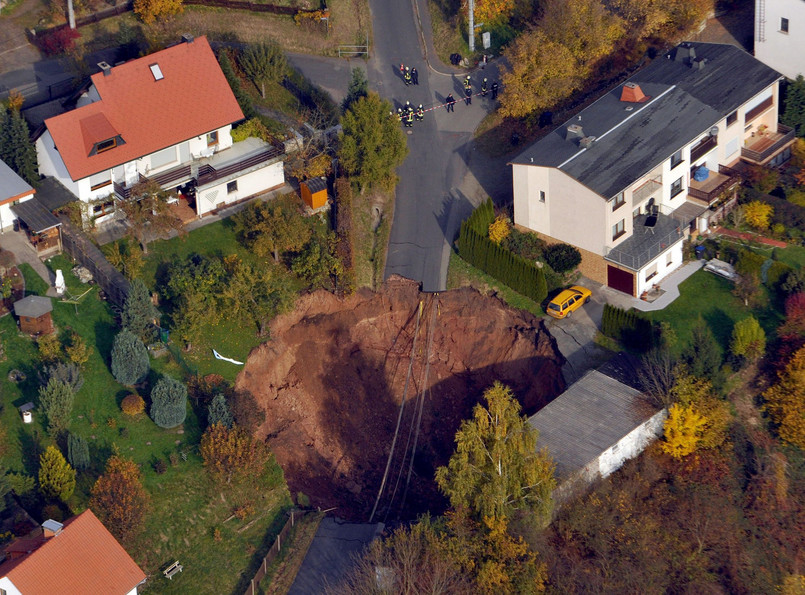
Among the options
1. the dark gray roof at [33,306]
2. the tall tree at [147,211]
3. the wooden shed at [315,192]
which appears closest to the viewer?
the dark gray roof at [33,306]

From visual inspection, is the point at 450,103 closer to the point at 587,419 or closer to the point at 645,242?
the point at 645,242

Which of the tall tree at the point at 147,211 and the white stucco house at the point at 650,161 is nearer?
the white stucco house at the point at 650,161

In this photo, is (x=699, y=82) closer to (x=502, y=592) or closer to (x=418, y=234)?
(x=418, y=234)

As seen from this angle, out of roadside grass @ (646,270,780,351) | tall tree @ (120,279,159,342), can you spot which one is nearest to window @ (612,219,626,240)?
roadside grass @ (646,270,780,351)

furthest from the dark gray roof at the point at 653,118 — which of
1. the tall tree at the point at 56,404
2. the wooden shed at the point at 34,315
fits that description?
the tall tree at the point at 56,404

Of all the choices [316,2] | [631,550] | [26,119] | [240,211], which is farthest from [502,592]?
[316,2]

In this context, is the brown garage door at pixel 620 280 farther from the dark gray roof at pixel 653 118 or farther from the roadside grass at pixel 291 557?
the roadside grass at pixel 291 557
